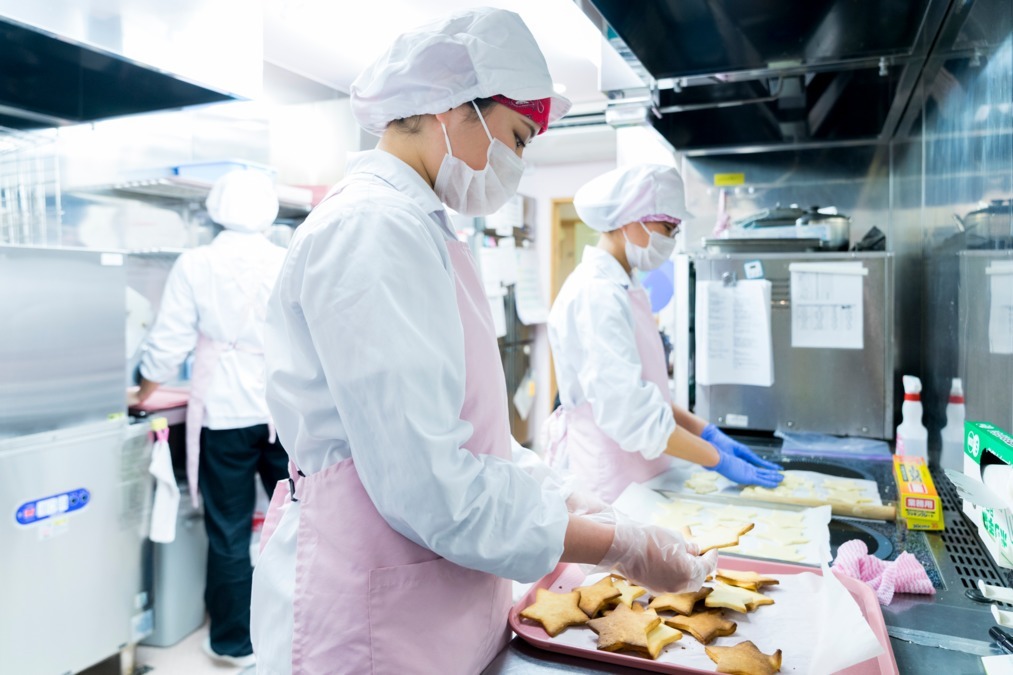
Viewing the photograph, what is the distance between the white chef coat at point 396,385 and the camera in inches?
32.6

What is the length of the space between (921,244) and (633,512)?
1450 millimetres

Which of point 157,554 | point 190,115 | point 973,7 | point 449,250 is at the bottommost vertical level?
point 157,554

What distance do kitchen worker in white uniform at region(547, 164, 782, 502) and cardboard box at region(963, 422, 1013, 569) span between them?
2.45 ft

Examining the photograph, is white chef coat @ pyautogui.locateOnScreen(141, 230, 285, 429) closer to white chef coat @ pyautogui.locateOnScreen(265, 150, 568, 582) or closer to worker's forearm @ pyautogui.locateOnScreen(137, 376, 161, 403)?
worker's forearm @ pyautogui.locateOnScreen(137, 376, 161, 403)

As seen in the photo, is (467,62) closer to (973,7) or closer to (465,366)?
(465,366)

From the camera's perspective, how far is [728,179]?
2883 mm

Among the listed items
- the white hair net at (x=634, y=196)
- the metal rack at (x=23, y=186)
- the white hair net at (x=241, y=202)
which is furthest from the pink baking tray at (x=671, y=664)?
the metal rack at (x=23, y=186)

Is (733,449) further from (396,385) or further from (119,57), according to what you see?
(119,57)

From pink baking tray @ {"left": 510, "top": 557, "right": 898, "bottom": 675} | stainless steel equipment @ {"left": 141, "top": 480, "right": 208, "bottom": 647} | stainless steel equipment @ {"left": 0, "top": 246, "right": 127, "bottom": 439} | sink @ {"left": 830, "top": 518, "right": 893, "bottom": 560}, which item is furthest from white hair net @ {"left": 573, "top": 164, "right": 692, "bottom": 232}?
stainless steel equipment @ {"left": 141, "top": 480, "right": 208, "bottom": 647}

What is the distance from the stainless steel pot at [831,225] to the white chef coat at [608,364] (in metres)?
0.85

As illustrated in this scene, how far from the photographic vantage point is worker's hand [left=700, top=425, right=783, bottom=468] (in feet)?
6.51

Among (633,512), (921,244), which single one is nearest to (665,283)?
(921,244)

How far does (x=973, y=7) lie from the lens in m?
1.45

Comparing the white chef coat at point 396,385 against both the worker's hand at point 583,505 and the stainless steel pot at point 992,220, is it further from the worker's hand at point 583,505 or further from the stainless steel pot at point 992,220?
the stainless steel pot at point 992,220
